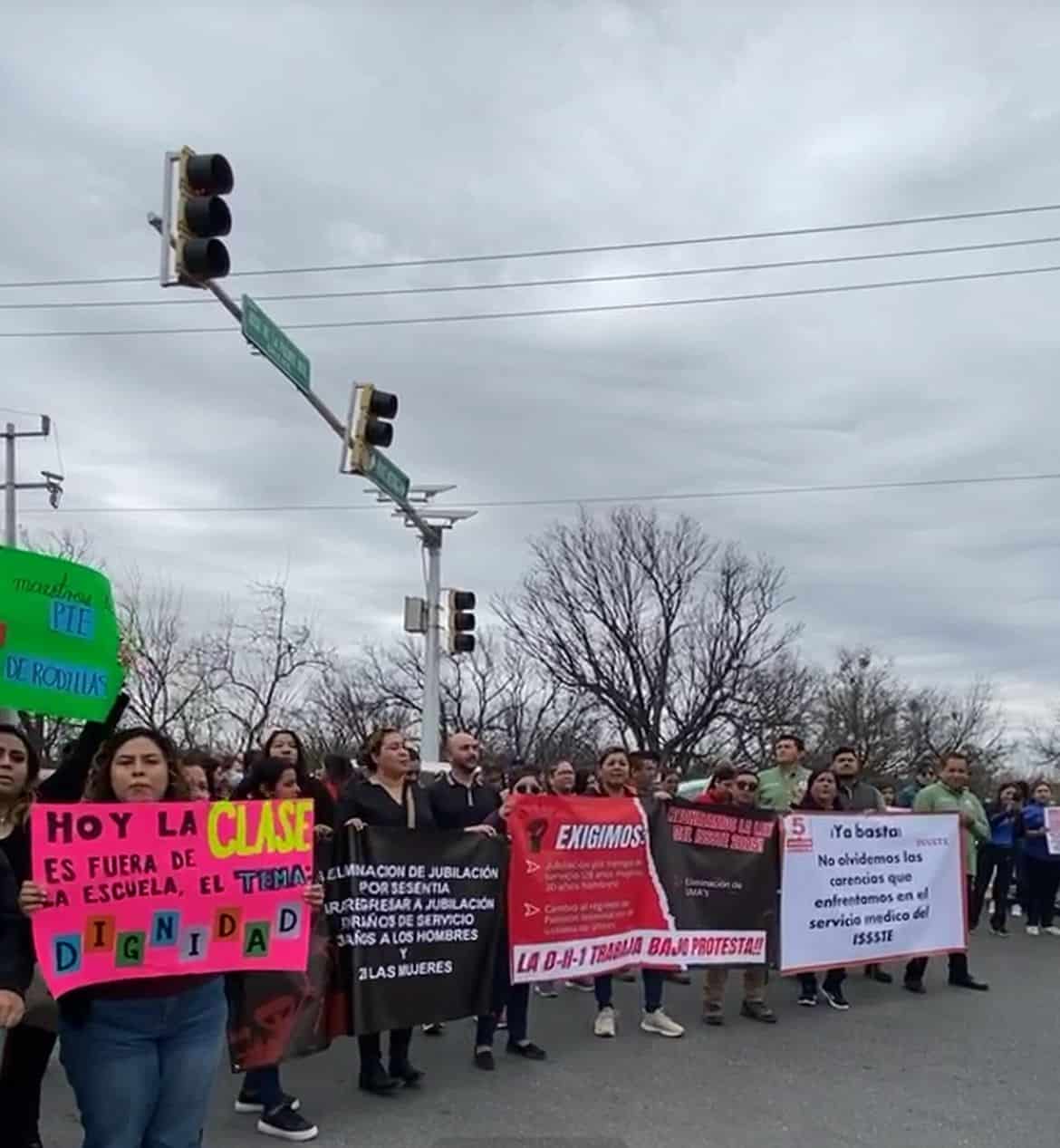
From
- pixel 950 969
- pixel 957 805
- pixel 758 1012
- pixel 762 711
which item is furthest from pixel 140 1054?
pixel 762 711

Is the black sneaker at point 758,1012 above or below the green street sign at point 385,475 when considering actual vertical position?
below

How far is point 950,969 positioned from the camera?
34.3ft

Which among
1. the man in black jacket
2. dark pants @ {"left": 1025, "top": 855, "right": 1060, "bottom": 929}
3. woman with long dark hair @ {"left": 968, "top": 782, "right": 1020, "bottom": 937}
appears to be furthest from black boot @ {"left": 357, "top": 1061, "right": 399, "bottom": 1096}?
dark pants @ {"left": 1025, "top": 855, "right": 1060, "bottom": 929}

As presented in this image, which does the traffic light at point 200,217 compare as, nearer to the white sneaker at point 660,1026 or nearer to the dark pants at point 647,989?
the dark pants at point 647,989

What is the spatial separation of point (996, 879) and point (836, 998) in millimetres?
6895

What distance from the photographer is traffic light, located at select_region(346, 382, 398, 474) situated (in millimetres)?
12344

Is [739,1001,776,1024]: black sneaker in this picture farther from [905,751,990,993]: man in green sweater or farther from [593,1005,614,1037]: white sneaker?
[905,751,990,993]: man in green sweater

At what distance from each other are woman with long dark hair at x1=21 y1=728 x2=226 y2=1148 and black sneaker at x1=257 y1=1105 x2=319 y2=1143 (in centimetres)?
215

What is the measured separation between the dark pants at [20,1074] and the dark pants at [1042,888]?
12.9 m

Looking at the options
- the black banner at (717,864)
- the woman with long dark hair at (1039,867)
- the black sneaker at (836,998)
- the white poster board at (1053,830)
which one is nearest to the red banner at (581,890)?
the black banner at (717,864)

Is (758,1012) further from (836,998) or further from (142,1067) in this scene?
(142,1067)

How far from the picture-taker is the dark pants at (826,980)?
942cm

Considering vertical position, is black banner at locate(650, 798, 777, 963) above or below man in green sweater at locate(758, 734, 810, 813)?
below

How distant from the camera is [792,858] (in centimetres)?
904
